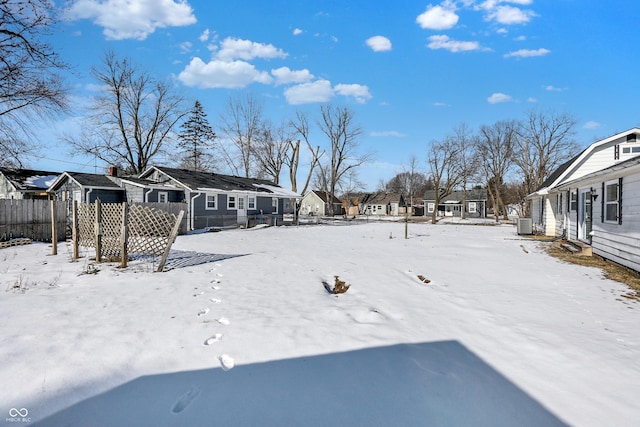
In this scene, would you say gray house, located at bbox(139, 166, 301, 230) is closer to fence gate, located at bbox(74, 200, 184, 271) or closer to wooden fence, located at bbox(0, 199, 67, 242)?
wooden fence, located at bbox(0, 199, 67, 242)

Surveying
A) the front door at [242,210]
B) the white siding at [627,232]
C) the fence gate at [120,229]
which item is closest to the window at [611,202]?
A: the white siding at [627,232]

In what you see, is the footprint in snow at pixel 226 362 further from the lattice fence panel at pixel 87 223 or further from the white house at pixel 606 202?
the white house at pixel 606 202

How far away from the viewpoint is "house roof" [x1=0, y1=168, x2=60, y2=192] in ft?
81.5

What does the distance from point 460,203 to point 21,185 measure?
57980 mm

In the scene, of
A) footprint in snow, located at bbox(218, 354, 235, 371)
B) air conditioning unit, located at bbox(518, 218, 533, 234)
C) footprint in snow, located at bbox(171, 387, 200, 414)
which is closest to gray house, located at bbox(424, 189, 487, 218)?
air conditioning unit, located at bbox(518, 218, 533, 234)

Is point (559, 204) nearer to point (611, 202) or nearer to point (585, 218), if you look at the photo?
point (585, 218)

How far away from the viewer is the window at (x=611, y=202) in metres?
9.09

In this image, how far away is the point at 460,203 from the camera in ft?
193

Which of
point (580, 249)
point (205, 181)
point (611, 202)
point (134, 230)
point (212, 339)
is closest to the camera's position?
point (212, 339)

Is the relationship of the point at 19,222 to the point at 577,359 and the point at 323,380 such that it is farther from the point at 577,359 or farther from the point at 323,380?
the point at 577,359

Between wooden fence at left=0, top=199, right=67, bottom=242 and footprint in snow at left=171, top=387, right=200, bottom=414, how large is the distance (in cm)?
1287

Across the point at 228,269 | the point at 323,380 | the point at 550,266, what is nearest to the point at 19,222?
the point at 228,269

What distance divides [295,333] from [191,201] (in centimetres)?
1882

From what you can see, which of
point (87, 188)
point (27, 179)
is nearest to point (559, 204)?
point (87, 188)
